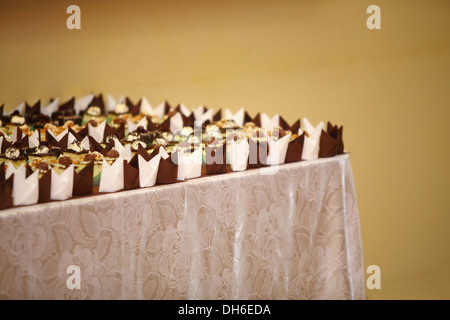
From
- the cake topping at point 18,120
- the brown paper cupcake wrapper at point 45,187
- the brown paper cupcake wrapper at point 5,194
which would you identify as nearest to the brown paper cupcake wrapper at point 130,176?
the brown paper cupcake wrapper at point 45,187

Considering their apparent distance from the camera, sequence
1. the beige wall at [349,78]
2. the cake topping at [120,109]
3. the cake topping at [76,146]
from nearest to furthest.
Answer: the cake topping at [76,146] → the cake topping at [120,109] → the beige wall at [349,78]

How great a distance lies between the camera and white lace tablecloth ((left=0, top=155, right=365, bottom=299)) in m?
1.89

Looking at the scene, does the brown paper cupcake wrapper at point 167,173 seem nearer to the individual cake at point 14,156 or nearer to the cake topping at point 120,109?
the individual cake at point 14,156

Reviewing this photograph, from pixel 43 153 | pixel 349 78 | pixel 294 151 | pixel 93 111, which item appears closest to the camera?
pixel 43 153

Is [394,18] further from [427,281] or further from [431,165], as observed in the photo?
[427,281]

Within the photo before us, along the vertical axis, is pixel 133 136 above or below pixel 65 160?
above

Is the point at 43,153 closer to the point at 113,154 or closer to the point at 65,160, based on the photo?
the point at 65,160

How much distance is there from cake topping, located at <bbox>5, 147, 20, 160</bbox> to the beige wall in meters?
1.48

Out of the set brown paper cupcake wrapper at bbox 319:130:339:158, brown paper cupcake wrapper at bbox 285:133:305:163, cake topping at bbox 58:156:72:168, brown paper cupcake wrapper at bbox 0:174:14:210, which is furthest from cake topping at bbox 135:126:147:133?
brown paper cupcake wrapper at bbox 0:174:14:210

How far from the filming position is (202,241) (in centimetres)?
228

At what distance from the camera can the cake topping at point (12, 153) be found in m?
2.32

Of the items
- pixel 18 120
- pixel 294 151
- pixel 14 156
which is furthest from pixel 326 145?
pixel 18 120

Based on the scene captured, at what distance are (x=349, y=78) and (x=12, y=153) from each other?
2.71 m

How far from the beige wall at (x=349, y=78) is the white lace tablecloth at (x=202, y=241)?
1396 mm
